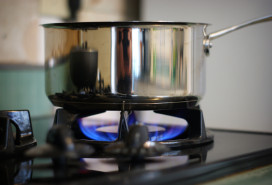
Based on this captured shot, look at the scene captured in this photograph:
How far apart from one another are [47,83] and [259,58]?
2.11ft

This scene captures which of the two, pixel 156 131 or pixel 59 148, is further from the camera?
pixel 156 131

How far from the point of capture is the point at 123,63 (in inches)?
33.1

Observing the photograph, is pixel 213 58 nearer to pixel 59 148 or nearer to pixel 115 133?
pixel 115 133

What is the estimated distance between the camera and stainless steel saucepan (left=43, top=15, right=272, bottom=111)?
33.2 inches

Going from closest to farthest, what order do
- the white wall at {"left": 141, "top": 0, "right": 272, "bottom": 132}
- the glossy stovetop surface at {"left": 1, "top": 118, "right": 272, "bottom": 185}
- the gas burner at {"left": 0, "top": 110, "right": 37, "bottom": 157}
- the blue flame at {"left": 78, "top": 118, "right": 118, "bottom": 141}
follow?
the glossy stovetop surface at {"left": 1, "top": 118, "right": 272, "bottom": 185}
the gas burner at {"left": 0, "top": 110, "right": 37, "bottom": 157}
the blue flame at {"left": 78, "top": 118, "right": 118, "bottom": 141}
the white wall at {"left": 141, "top": 0, "right": 272, "bottom": 132}

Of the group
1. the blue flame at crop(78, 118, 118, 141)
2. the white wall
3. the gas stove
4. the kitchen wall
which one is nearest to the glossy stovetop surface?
the gas stove

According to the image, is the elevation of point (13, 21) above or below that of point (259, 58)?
above

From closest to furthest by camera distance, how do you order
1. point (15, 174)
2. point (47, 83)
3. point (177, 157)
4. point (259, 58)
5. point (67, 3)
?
point (15, 174) → point (177, 157) → point (47, 83) → point (259, 58) → point (67, 3)

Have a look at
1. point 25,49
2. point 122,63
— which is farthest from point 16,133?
point 25,49

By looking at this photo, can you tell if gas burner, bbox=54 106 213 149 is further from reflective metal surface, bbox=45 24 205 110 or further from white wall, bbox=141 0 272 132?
white wall, bbox=141 0 272 132

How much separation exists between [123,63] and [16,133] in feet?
0.89

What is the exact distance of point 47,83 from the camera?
0.94m

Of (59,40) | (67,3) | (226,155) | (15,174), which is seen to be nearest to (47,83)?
(59,40)

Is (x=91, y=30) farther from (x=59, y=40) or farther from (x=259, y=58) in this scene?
(x=259, y=58)
